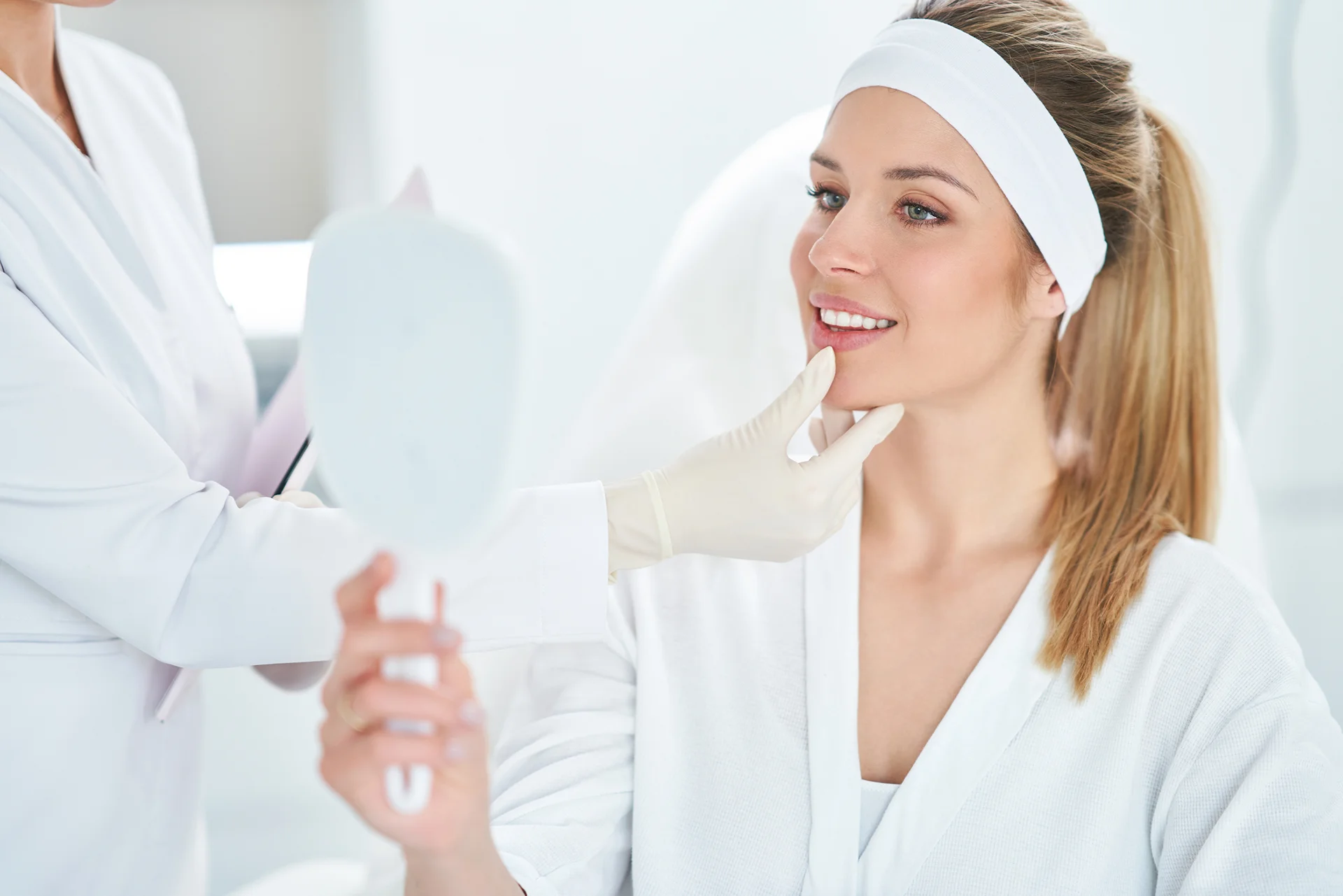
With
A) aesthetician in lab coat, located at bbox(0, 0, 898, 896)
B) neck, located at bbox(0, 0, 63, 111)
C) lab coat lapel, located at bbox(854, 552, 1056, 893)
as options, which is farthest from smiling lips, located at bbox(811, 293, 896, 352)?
neck, located at bbox(0, 0, 63, 111)

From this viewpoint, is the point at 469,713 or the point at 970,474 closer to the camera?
the point at 469,713

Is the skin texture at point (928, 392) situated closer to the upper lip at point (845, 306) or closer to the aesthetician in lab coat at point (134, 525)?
the upper lip at point (845, 306)

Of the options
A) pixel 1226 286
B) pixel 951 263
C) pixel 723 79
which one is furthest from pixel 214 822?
pixel 1226 286

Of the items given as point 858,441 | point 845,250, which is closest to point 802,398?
point 858,441

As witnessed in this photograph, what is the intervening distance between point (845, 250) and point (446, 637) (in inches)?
28.1

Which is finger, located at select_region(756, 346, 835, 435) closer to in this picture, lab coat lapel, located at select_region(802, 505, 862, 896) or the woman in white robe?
the woman in white robe

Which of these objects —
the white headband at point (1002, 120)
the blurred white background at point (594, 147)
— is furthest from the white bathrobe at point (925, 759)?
the blurred white background at point (594, 147)

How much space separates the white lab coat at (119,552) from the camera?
3.27 feet

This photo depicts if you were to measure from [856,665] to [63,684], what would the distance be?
2.60 feet

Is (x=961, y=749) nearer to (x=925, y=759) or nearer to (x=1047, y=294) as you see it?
(x=925, y=759)

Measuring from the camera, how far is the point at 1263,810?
1.08 metres

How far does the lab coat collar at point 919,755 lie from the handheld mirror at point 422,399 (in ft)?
2.11

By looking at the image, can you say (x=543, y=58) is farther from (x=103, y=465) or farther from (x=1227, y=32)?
(x=103, y=465)

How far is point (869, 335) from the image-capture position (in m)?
1.27
